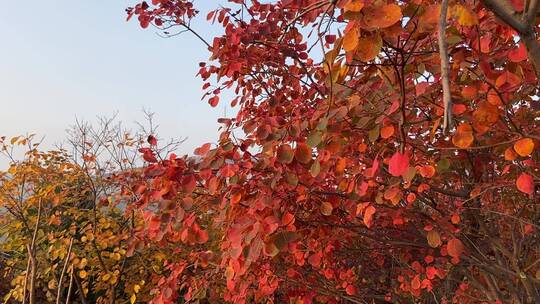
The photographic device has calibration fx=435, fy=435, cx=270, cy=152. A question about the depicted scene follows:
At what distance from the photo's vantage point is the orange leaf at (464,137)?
59.4 inches

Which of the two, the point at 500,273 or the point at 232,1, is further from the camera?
the point at 232,1

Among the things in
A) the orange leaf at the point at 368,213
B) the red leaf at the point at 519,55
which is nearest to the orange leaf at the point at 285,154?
the orange leaf at the point at 368,213

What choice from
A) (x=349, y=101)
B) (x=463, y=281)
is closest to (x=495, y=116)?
(x=349, y=101)

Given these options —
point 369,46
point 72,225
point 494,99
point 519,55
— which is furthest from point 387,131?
point 72,225

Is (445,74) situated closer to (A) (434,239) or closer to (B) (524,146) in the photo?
(B) (524,146)

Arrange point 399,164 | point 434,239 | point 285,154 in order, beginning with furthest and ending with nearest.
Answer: point 434,239, point 285,154, point 399,164

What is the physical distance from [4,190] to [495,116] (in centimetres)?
572

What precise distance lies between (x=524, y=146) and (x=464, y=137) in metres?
0.19

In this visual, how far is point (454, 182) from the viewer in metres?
3.40

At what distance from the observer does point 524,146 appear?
1.46 meters

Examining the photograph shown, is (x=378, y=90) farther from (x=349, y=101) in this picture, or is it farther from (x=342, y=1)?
(x=342, y=1)

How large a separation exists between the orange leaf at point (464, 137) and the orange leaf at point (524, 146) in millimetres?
147

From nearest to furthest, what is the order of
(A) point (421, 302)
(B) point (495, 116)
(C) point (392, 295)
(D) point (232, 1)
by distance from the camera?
1. (B) point (495, 116)
2. (D) point (232, 1)
3. (C) point (392, 295)
4. (A) point (421, 302)

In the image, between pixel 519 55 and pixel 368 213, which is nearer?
pixel 519 55
